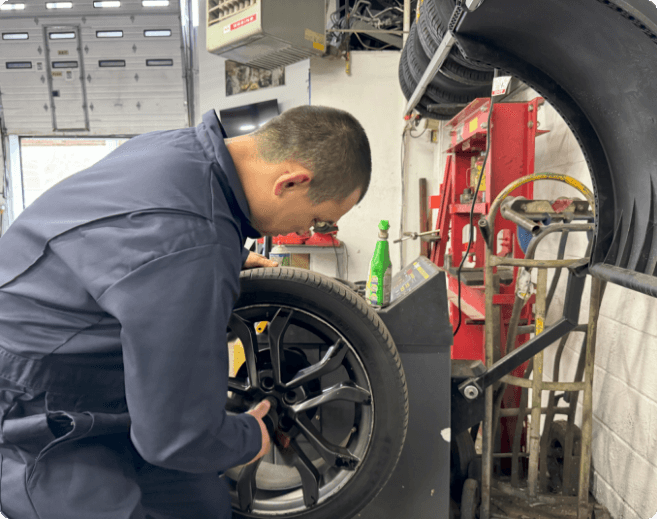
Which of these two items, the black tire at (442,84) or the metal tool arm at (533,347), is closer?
the metal tool arm at (533,347)

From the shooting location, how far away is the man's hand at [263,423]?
42.1 inches

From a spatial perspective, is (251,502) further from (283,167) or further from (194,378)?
(283,167)

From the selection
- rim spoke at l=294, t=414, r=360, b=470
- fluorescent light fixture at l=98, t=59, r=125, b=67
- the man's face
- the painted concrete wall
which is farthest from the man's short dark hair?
fluorescent light fixture at l=98, t=59, r=125, b=67

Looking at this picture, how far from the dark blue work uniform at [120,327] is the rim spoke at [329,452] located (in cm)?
29

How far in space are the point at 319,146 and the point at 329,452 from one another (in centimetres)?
83

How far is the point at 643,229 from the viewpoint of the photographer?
0.89 m

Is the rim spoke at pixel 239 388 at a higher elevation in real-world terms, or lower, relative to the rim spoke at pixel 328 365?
lower

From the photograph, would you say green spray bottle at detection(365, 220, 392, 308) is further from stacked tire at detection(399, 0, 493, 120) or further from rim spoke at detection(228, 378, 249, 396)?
stacked tire at detection(399, 0, 493, 120)

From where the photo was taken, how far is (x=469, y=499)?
148 cm

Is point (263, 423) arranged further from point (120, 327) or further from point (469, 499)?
point (469, 499)

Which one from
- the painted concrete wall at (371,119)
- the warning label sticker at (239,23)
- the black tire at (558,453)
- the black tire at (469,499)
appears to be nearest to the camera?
the black tire at (469,499)

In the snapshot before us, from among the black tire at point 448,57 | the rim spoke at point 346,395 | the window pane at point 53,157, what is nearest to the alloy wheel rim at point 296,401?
the rim spoke at point 346,395

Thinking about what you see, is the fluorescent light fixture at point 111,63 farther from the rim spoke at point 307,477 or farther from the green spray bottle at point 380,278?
the rim spoke at point 307,477

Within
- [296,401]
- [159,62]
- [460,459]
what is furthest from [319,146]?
[159,62]
